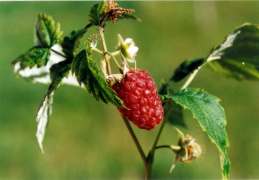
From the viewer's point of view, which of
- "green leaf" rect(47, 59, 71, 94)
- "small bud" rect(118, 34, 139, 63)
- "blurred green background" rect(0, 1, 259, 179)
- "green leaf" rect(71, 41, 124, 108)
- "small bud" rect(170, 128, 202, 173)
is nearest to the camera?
"green leaf" rect(71, 41, 124, 108)

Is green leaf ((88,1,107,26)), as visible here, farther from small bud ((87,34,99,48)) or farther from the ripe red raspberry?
the ripe red raspberry

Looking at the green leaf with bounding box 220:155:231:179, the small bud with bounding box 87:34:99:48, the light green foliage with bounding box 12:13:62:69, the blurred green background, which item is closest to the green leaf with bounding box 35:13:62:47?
the light green foliage with bounding box 12:13:62:69

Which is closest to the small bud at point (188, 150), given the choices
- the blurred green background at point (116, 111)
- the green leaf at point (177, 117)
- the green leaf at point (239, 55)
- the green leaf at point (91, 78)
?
the green leaf at point (177, 117)

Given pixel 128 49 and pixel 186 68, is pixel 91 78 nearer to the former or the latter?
pixel 128 49

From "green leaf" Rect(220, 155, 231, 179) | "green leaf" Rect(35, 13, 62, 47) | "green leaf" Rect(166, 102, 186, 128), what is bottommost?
"green leaf" Rect(166, 102, 186, 128)

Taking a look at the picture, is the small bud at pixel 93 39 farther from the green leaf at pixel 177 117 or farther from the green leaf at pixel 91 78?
the green leaf at pixel 177 117
